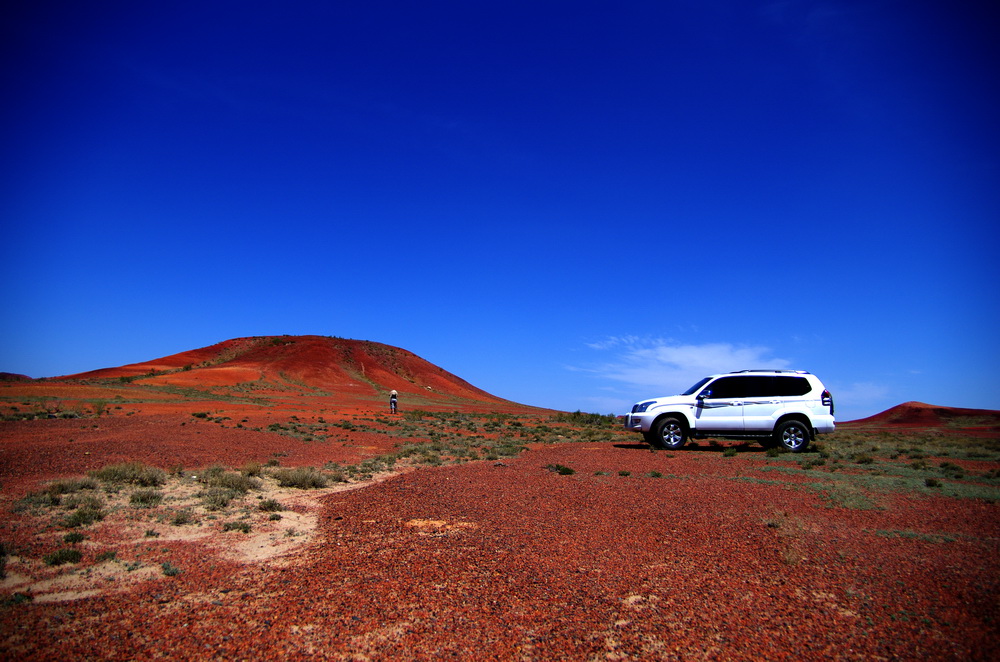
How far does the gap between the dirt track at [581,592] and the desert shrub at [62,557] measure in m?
0.83

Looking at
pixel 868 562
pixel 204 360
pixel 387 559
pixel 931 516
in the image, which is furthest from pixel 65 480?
pixel 204 360

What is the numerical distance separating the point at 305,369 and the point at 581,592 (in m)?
69.9

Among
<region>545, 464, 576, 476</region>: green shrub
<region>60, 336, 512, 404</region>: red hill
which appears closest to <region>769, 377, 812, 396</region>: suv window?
<region>545, 464, 576, 476</region>: green shrub

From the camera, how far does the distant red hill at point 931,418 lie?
42228 mm

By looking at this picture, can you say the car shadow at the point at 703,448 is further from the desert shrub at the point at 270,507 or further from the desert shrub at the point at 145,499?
the desert shrub at the point at 145,499

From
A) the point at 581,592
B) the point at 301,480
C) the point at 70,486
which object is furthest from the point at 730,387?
the point at 70,486

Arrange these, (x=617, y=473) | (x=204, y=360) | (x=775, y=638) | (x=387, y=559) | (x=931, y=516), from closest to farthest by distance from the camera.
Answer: (x=775, y=638), (x=387, y=559), (x=931, y=516), (x=617, y=473), (x=204, y=360)

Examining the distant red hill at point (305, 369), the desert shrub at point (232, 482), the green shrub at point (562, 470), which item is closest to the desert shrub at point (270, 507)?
the desert shrub at point (232, 482)

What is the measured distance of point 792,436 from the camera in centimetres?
1519

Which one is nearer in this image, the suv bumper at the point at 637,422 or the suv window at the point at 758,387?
the suv window at the point at 758,387

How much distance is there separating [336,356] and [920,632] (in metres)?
80.7

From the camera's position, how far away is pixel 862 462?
13688 mm

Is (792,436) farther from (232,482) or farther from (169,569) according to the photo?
(169,569)

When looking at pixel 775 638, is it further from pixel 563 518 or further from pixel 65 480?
pixel 65 480
